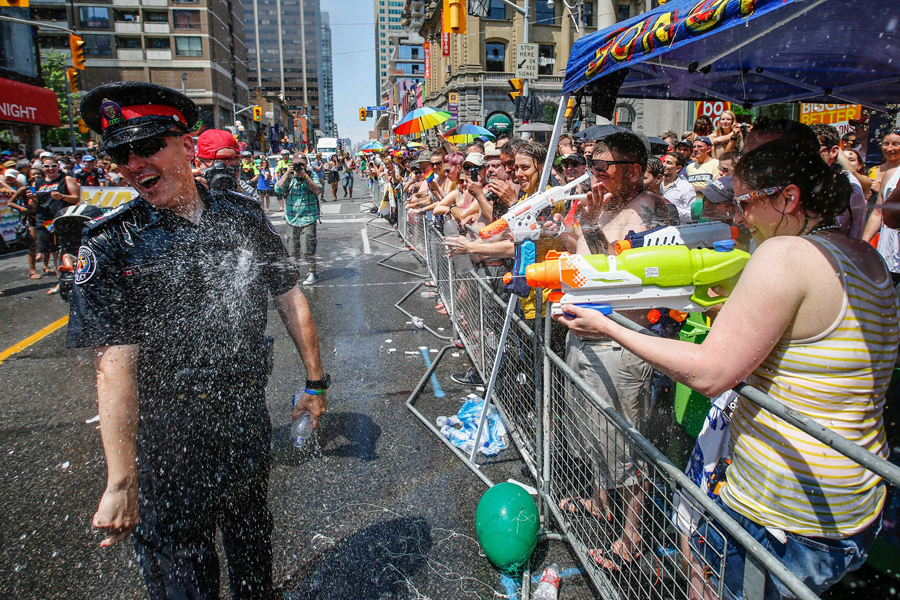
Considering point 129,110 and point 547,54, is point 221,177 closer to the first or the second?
point 129,110

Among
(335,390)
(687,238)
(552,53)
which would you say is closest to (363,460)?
(335,390)

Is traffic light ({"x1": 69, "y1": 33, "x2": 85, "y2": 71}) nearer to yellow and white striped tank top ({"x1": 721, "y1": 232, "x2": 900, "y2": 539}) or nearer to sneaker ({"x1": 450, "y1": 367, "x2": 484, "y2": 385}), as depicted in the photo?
sneaker ({"x1": 450, "y1": 367, "x2": 484, "y2": 385})

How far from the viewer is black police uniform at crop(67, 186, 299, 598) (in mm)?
1619

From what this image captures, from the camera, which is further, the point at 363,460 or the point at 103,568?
the point at 363,460

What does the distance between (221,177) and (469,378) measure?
11.8ft

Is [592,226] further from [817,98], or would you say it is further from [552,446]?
[817,98]

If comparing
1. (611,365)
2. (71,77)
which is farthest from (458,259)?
(71,77)

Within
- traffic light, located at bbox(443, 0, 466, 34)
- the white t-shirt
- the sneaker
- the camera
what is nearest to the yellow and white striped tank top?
the sneaker

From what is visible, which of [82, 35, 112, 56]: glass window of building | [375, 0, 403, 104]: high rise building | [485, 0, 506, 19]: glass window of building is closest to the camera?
[485, 0, 506, 19]: glass window of building

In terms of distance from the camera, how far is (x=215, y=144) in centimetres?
639

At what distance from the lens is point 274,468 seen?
3275 mm

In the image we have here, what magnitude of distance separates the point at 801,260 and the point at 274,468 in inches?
119

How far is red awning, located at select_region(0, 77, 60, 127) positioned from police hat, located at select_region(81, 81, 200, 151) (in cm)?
2731

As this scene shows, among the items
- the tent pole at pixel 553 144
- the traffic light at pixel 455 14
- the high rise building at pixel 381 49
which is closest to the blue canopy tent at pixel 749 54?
the tent pole at pixel 553 144
